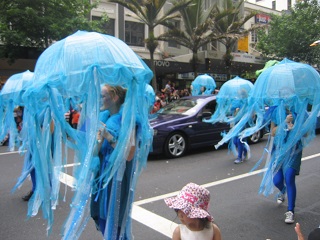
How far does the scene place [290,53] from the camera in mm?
24203

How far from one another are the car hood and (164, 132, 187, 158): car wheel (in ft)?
1.15

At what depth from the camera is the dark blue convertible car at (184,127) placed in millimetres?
8133

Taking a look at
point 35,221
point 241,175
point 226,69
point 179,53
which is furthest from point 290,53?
point 35,221

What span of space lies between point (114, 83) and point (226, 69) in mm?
23669

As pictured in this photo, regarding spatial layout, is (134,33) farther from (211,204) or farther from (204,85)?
(211,204)

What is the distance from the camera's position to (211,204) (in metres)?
5.08

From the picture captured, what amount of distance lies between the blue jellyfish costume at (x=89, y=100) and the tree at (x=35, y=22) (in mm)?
12053

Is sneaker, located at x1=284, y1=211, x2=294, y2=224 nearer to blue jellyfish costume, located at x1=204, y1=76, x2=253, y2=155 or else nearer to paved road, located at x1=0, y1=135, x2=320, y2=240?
paved road, located at x1=0, y1=135, x2=320, y2=240

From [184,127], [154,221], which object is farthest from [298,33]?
[154,221]

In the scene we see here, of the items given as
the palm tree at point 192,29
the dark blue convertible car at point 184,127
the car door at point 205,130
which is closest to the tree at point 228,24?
the palm tree at point 192,29

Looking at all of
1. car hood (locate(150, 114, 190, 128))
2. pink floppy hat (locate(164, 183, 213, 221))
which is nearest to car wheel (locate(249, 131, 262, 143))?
car hood (locate(150, 114, 190, 128))

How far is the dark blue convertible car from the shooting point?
8.13 metres

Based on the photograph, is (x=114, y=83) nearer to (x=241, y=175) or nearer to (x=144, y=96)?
(x=144, y=96)

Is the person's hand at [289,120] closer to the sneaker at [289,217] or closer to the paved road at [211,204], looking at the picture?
the sneaker at [289,217]
